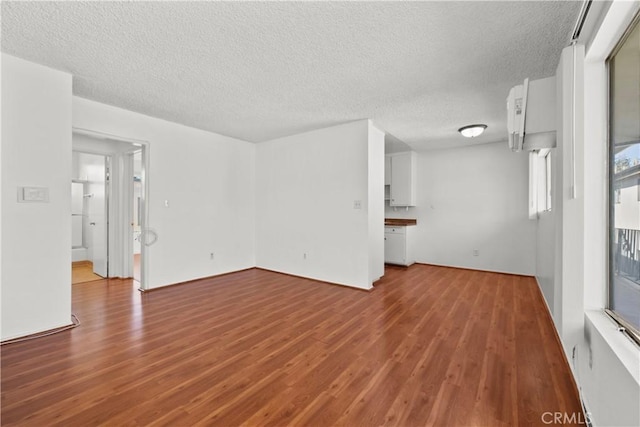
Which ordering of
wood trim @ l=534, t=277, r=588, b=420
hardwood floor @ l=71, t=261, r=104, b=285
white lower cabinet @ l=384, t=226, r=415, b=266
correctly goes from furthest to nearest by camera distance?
1. white lower cabinet @ l=384, t=226, r=415, b=266
2. hardwood floor @ l=71, t=261, r=104, b=285
3. wood trim @ l=534, t=277, r=588, b=420

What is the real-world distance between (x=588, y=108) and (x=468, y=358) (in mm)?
1950

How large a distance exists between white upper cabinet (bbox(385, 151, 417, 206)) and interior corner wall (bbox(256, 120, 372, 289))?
89.7 inches

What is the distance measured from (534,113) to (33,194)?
15.0ft

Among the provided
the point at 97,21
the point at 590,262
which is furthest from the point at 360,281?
the point at 97,21

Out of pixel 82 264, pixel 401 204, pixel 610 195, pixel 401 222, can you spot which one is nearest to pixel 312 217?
pixel 401 222

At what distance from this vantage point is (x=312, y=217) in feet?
16.0

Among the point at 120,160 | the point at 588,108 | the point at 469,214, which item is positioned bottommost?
the point at 469,214

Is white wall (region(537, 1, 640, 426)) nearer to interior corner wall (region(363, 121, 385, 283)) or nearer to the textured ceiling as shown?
the textured ceiling

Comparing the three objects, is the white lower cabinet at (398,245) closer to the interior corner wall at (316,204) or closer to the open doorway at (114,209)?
the interior corner wall at (316,204)

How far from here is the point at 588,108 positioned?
170 cm

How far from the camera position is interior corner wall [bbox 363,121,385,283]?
167 inches

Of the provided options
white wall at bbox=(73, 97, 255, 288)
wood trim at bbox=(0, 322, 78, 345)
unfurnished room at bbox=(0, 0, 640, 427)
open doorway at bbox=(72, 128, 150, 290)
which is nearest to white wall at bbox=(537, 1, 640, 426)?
unfurnished room at bbox=(0, 0, 640, 427)

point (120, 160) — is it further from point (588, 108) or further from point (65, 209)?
point (588, 108)

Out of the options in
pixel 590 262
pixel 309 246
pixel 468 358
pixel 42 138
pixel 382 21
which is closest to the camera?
pixel 590 262
